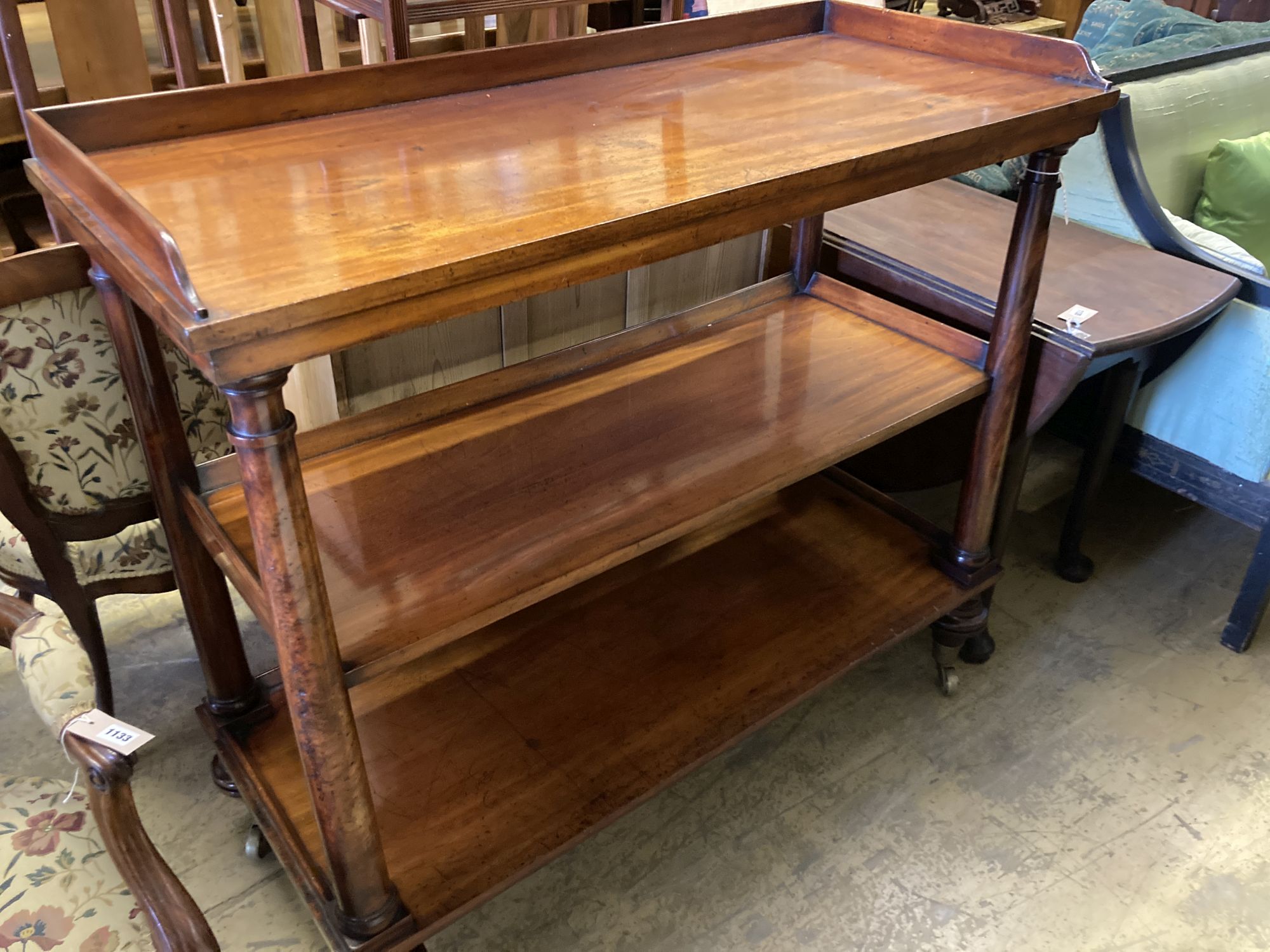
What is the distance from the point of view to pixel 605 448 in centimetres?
157

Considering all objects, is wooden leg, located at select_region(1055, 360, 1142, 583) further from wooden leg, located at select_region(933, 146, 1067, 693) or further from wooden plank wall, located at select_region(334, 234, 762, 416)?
wooden plank wall, located at select_region(334, 234, 762, 416)

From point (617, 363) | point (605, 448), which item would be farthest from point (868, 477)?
point (605, 448)

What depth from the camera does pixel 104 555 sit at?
1.63 m

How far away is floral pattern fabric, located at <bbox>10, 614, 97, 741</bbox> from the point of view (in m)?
1.05

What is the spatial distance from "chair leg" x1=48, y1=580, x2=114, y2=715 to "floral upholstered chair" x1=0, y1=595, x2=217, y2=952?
1.52 feet

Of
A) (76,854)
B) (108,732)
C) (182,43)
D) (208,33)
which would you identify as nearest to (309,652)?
(108,732)

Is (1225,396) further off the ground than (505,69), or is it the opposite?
(505,69)

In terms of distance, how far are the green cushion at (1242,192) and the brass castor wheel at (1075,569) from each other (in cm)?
85

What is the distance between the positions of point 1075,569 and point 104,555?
1940mm

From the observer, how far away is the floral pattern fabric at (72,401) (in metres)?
1.36

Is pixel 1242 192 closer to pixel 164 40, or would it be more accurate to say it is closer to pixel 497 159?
pixel 497 159

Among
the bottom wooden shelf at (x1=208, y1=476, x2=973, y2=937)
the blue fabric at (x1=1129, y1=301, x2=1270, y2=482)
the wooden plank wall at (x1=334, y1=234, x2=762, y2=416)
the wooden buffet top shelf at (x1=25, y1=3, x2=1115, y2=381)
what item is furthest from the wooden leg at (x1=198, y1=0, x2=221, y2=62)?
the blue fabric at (x1=1129, y1=301, x2=1270, y2=482)

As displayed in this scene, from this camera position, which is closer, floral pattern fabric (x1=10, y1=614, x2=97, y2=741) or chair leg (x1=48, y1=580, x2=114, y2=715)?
floral pattern fabric (x1=10, y1=614, x2=97, y2=741)

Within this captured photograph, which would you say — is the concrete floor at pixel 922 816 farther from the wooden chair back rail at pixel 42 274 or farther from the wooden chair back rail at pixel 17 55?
the wooden chair back rail at pixel 17 55
